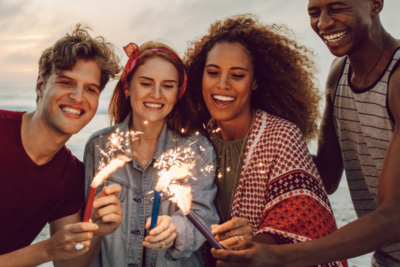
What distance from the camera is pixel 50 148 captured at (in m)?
2.93

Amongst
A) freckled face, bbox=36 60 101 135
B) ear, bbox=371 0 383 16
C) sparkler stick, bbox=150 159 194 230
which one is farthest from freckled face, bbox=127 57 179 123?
ear, bbox=371 0 383 16

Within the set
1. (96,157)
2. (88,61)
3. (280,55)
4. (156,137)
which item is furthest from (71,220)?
(280,55)

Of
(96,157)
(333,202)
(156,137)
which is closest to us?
(96,157)

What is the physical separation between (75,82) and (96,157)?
0.71m

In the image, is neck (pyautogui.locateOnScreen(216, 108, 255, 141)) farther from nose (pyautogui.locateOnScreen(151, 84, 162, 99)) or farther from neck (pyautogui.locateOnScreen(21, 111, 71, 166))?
neck (pyautogui.locateOnScreen(21, 111, 71, 166))

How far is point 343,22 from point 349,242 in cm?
177

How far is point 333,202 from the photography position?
33.8ft

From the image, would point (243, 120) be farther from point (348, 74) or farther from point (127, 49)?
point (127, 49)

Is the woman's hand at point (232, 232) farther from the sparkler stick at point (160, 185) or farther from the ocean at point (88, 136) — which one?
the ocean at point (88, 136)

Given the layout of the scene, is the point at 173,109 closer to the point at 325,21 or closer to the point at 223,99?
the point at 223,99

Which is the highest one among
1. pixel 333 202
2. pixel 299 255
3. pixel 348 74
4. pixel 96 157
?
pixel 348 74

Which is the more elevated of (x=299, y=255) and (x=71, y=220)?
(x=71, y=220)

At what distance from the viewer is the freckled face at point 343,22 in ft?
9.87

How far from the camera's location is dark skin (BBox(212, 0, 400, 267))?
91.7 inches
